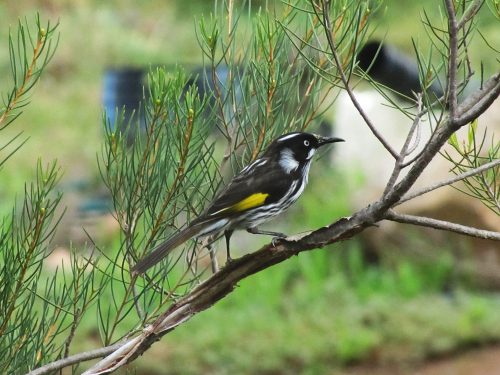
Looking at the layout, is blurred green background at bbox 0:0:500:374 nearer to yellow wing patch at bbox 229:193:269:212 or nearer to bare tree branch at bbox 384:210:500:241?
yellow wing patch at bbox 229:193:269:212

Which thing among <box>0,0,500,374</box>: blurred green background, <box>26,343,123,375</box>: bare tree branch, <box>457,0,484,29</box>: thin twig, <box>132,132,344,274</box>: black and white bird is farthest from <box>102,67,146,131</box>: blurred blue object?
<box>457,0,484,29</box>: thin twig

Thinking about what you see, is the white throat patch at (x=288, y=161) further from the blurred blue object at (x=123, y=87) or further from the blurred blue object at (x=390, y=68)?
the blurred blue object at (x=123, y=87)

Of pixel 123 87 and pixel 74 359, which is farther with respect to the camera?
pixel 123 87

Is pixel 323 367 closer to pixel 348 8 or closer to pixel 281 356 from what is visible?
pixel 281 356

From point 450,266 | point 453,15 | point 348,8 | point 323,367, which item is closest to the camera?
point 453,15

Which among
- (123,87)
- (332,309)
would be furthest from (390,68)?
(123,87)

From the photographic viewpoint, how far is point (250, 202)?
→ 1440 millimetres

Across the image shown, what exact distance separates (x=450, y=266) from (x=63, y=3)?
4.91m

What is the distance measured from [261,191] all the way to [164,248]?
0.23 meters

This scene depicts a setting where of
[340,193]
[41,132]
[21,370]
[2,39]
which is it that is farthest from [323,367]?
[2,39]

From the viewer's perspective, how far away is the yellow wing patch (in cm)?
141

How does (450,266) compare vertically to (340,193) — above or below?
below

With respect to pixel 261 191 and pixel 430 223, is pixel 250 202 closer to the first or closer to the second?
pixel 261 191

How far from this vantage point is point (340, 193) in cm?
498
